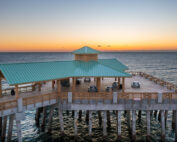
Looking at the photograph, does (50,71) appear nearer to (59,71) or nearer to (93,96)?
(59,71)

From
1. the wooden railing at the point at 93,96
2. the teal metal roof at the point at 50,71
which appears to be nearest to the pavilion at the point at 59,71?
the teal metal roof at the point at 50,71

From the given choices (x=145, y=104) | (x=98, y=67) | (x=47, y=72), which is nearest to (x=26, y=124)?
(x=47, y=72)

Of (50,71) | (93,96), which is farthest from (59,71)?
(93,96)

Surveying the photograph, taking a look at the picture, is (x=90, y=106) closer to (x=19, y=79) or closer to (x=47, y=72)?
(x=47, y=72)

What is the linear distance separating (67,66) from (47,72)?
3.98m

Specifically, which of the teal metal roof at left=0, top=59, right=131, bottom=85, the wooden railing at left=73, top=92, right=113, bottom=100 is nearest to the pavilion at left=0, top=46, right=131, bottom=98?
the teal metal roof at left=0, top=59, right=131, bottom=85

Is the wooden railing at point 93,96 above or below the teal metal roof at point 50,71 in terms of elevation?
below

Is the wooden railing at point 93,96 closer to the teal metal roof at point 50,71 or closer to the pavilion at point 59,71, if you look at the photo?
the pavilion at point 59,71

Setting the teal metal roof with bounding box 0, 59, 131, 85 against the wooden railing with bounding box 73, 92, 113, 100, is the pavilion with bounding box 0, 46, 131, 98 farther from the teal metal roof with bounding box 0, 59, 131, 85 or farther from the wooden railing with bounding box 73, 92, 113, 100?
the wooden railing with bounding box 73, 92, 113, 100

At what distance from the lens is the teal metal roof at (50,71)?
20.8 metres

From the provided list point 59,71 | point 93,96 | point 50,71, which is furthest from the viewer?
point 59,71

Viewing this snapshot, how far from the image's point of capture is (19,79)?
2050 centimetres

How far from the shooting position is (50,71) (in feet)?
79.0

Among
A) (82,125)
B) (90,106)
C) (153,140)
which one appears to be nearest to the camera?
(90,106)
